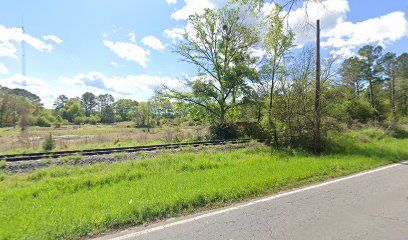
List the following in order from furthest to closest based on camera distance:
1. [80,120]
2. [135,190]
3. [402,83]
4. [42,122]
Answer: [80,120] → [42,122] → [402,83] → [135,190]

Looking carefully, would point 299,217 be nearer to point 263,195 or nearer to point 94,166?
point 263,195

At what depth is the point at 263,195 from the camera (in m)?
6.79

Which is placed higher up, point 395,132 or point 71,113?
point 71,113

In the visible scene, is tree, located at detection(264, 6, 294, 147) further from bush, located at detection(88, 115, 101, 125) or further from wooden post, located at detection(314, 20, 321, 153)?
bush, located at detection(88, 115, 101, 125)

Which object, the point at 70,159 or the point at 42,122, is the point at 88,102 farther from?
the point at 70,159

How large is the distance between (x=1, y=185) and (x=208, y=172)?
622 centimetres

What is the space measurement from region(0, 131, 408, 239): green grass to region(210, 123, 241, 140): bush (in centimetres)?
1292

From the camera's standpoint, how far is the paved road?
14.9 feet

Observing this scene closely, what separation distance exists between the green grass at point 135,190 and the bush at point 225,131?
12.9 metres

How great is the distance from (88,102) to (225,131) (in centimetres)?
11696

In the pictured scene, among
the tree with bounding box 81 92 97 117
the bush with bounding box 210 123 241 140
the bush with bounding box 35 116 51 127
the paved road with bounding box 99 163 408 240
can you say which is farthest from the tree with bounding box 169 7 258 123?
the tree with bounding box 81 92 97 117

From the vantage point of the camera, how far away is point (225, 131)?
2506 cm

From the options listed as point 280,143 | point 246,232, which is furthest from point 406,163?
point 246,232

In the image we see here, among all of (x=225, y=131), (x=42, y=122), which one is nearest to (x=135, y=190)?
(x=225, y=131)
